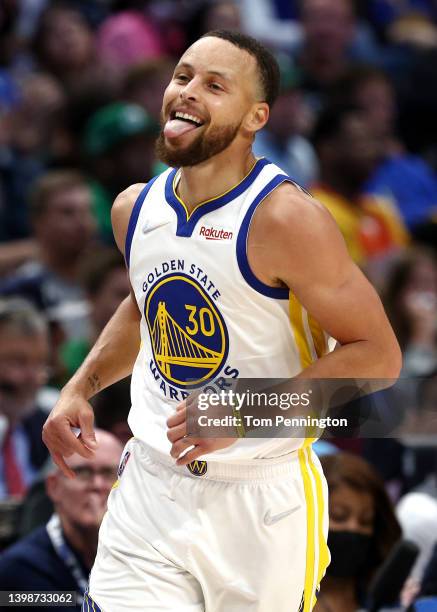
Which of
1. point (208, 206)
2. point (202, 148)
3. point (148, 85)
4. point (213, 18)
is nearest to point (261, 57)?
point (202, 148)

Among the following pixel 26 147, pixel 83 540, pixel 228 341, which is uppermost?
pixel 26 147

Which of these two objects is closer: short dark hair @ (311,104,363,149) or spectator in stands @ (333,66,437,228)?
short dark hair @ (311,104,363,149)

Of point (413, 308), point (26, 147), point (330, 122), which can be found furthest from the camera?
point (330, 122)

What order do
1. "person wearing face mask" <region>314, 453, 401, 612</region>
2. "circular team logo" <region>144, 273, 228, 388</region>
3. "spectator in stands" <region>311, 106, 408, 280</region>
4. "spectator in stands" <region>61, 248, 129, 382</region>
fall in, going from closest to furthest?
"circular team logo" <region>144, 273, 228, 388</region> < "person wearing face mask" <region>314, 453, 401, 612</region> < "spectator in stands" <region>61, 248, 129, 382</region> < "spectator in stands" <region>311, 106, 408, 280</region>

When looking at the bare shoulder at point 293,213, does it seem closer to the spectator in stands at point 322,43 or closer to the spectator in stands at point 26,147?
the spectator in stands at point 26,147

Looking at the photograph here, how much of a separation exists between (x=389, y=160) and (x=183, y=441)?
22.3ft

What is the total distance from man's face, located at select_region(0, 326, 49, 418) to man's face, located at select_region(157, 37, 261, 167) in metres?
2.92

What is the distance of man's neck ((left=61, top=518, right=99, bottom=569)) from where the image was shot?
15.5 feet

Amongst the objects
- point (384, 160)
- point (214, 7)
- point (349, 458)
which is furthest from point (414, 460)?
point (214, 7)

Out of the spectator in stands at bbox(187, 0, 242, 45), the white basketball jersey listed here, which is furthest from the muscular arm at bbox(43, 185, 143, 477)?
the spectator in stands at bbox(187, 0, 242, 45)

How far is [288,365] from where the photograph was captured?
11.7 ft

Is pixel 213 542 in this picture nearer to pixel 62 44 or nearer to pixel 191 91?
pixel 191 91

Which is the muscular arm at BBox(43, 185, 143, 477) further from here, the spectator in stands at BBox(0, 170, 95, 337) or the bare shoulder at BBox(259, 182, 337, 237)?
the spectator in stands at BBox(0, 170, 95, 337)

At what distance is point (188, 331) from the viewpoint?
353 centimetres
